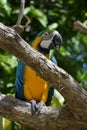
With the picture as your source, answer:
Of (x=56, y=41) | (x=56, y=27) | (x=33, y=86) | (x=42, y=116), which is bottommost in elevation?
(x=42, y=116)

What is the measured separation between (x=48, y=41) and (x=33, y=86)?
33 cm

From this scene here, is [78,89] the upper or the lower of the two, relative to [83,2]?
lower

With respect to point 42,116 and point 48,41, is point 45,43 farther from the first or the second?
point 42,116

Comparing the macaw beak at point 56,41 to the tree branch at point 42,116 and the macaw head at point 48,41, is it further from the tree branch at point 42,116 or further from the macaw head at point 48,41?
the tree branch at point 42,116

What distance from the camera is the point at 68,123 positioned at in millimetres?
2396

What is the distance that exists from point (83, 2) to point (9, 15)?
0.85 m

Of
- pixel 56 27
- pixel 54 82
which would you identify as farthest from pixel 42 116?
pixel 56 27

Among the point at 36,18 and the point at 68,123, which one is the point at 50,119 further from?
the point at 36,18

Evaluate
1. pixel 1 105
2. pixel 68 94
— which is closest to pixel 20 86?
pixel 1 105

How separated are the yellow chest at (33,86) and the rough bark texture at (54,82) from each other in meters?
0.49

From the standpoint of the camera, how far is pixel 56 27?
391 centimetres

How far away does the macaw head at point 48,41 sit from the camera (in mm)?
2780

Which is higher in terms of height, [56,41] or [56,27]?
[56,27]

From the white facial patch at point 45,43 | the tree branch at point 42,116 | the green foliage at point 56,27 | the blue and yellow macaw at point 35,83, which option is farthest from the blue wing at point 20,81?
the green foliage at point 56,27
